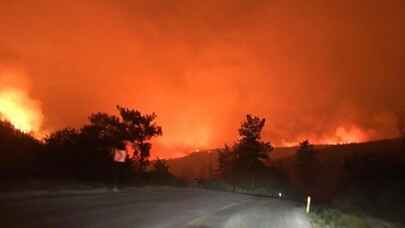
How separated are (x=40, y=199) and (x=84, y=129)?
22.3 m

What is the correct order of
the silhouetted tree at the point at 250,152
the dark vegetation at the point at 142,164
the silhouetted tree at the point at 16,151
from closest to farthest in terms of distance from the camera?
the silhouetted tree at the point at 16,151 → the dark vegetation at the point at 142,164 → the silhouetted tree at the point at 250,152

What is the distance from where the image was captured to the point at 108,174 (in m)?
39.0

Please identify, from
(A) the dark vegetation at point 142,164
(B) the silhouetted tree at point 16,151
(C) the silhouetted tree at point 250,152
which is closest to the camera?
(B) the silhouetted tree at point 16,151

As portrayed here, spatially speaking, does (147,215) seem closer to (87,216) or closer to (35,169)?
(87,216)

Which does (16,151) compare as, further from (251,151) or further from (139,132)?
(251,151)

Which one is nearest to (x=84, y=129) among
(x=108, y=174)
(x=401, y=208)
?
(x=108, y=174)

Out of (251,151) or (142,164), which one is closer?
(142,164)

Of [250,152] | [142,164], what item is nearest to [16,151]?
[142,164]

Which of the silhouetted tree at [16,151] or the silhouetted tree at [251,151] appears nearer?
the silhouetted tree at [16,151]

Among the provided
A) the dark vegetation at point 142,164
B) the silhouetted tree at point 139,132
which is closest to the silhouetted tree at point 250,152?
the dark vegetation at point 142,164

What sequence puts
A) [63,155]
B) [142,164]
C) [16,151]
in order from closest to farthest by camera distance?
[16,151] < [63,155] < [142,164]

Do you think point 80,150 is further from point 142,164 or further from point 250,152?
point 250,152

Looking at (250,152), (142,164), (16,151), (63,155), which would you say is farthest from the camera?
(250,152)

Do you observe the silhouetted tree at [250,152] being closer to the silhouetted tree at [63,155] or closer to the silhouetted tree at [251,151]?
the silhouetted tree at [251,151]
